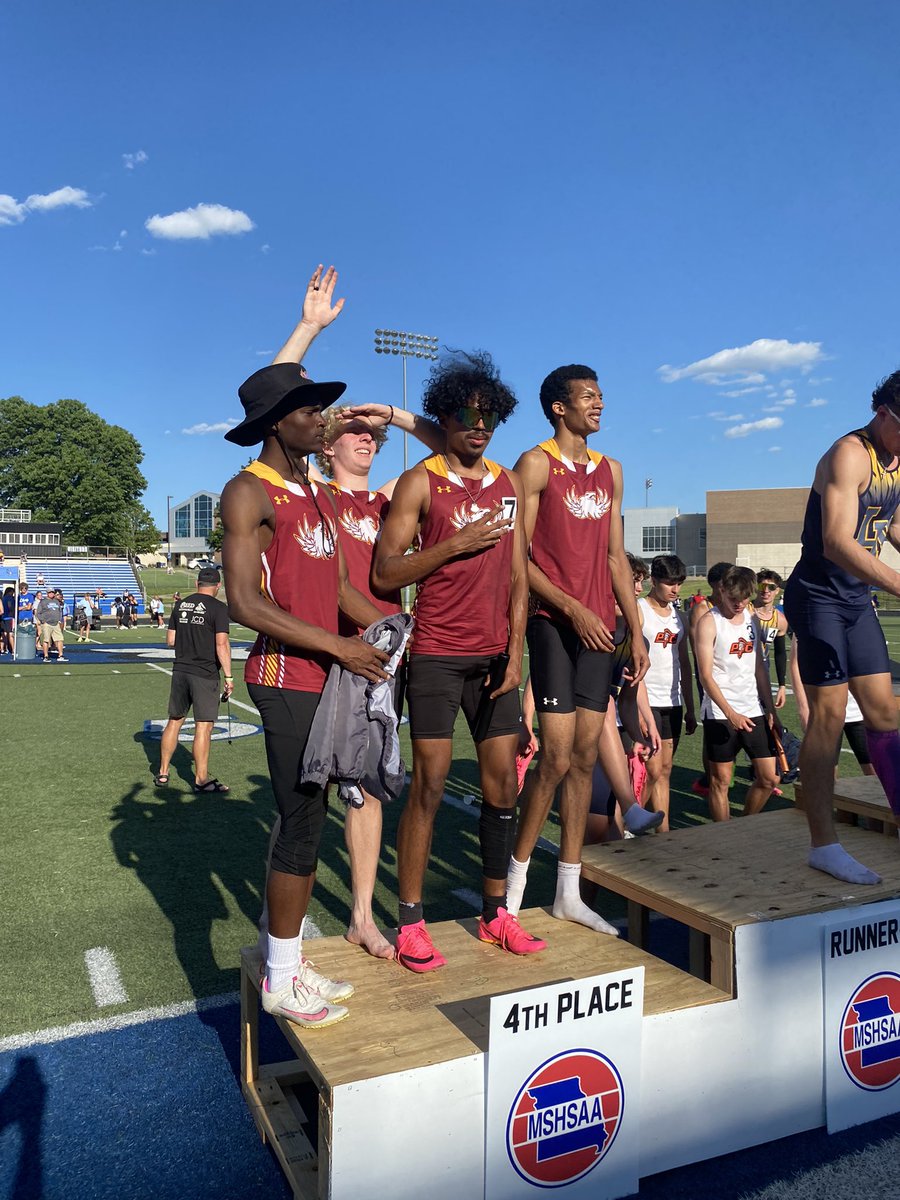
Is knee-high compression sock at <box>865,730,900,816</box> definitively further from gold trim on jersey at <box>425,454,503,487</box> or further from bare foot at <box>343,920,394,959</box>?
bare foot at <box>343,920,394,959</box>

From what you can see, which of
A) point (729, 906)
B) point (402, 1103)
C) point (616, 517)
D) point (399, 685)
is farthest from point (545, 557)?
point (402, 1103)

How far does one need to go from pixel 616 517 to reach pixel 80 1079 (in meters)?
3.02

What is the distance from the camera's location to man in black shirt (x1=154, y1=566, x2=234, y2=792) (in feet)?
25.2

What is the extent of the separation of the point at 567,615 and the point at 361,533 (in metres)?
0.99

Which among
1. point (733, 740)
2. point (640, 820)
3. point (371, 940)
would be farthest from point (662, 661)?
point (371, 940)

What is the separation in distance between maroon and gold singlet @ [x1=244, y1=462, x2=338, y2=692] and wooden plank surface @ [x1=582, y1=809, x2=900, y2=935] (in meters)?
1.65

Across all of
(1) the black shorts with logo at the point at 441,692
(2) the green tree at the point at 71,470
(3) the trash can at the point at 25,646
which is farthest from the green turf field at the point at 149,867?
(2) the green tree at the point at 71,470

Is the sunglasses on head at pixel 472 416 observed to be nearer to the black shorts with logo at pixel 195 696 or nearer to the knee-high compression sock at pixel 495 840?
the knee-high compression sock at pixel 495 840

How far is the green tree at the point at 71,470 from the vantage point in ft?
235

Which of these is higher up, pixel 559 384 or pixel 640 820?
pixel 559 384

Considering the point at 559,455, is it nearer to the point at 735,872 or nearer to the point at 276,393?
the point at 276,393

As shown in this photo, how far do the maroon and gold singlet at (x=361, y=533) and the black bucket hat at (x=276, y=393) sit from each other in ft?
2.67

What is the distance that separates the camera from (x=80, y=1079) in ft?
10.3

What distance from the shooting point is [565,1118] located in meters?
2.54
